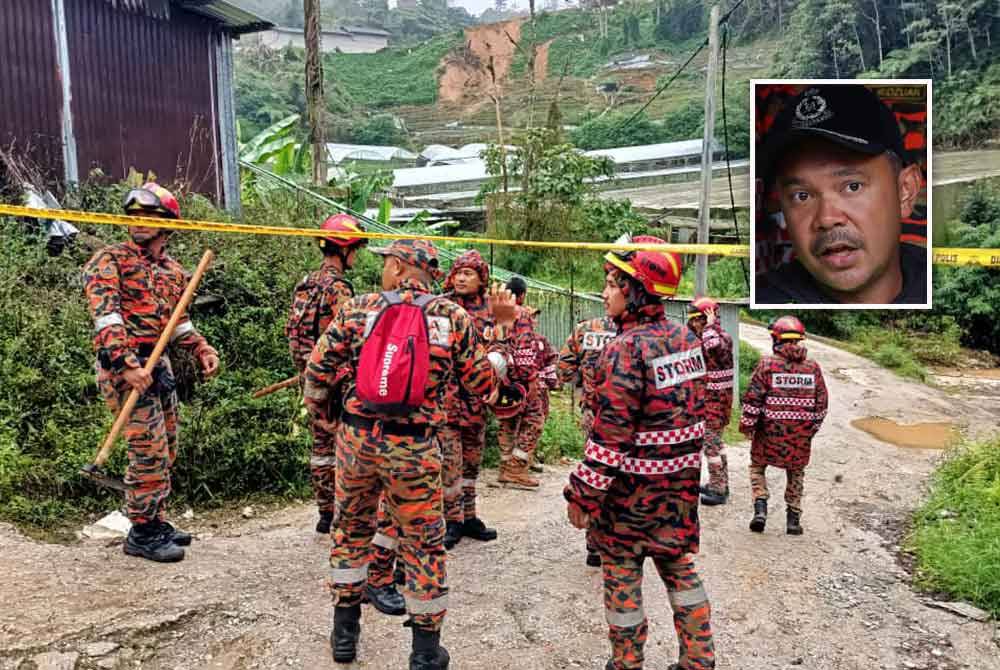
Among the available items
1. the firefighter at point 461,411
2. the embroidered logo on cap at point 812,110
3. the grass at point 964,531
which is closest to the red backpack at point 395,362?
the firefighter at point 461,411

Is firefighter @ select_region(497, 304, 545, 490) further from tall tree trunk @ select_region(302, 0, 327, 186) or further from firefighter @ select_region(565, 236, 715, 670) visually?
tall tree trunk @ select_region(302, 0, 327, 186)

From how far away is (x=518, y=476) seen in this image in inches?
290

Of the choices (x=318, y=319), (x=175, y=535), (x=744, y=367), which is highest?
(x=318, y=319)

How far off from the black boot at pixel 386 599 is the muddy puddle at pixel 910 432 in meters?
9.94

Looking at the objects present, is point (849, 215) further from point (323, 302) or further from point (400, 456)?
point (400, 456)

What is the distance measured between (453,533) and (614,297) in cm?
259

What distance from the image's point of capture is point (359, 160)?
134 ft

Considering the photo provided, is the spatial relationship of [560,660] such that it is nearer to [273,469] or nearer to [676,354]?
[676,354]

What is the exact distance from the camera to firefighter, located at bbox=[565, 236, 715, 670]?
3418 millimetres

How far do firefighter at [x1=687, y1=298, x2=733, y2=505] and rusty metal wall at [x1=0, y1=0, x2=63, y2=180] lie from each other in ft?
23.0

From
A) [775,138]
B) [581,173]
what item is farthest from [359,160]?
[775,138]

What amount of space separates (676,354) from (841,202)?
4329 millimetres

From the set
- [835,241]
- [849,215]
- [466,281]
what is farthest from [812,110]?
[466,281]

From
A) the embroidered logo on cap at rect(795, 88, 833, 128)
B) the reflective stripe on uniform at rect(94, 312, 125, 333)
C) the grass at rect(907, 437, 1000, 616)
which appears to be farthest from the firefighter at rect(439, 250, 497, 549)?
the embroidered logo on cap at rect(795, 88, 833, 128)
